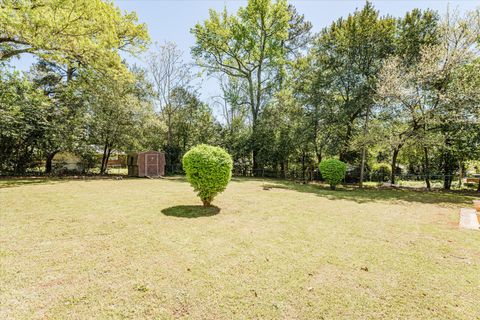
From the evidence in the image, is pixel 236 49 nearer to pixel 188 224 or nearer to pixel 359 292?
pixel 188 224

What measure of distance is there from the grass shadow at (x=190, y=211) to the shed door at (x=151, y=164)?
11.7 metres

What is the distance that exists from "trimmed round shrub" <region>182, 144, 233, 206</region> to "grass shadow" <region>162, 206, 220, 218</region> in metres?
0.42

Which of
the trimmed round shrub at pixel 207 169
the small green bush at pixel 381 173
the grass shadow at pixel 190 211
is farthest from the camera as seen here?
the small green bush at pixel 381 173

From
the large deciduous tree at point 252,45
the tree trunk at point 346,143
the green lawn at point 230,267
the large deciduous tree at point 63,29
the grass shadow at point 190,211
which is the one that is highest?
the large deciduous tree at point 252,45

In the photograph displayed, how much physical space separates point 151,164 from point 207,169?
497 inches

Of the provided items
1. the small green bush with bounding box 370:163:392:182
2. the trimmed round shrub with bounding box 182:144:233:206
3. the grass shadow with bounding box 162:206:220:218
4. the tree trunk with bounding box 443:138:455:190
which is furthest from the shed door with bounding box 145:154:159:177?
the tree trunk with bounding box 443:138:455:190

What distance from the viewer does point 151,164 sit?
1758 cm

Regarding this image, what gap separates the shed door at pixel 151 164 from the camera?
683 inches

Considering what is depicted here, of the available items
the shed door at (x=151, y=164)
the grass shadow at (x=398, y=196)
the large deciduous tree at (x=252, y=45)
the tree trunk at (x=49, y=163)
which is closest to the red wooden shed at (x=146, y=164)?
the shed door at (x=151, y=164)

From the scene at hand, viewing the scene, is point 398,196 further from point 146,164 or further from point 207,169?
point 146,164

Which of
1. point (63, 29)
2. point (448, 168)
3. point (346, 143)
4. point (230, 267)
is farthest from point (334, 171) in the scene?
point (63, 29)

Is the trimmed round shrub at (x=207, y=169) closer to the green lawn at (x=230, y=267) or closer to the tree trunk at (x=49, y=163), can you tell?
the green lawn at (x=230, y=267)

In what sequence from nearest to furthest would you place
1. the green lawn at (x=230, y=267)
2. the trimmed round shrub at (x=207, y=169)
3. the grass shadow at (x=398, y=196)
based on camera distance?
the green lawn at (x=230, y=267)
the trimmed round shrub at (x=207, y=169)
the grass shadow at (x=398, y=196)

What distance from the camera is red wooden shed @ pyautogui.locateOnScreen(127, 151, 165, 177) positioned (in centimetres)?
1719
